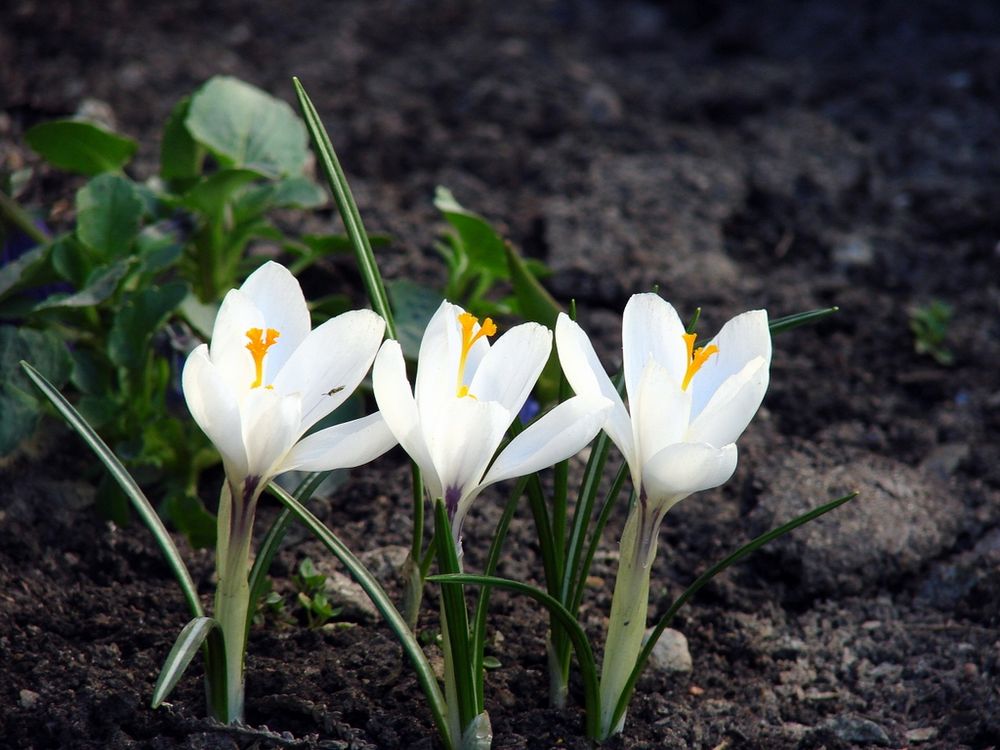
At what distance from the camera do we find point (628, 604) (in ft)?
4.41

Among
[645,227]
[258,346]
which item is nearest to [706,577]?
[258,346]

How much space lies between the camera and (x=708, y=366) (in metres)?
1.34

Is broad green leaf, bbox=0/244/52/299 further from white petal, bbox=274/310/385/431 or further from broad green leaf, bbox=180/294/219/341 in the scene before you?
white petal, bbox=274/310/385/431

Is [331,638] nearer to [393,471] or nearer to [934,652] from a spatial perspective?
[393,471]

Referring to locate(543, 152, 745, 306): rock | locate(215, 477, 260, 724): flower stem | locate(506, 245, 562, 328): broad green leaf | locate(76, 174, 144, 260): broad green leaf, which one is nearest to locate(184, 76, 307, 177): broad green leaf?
locate(76, 174, 144, 260): broad green leaf

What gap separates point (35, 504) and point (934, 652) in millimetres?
1429

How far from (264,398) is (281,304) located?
7.4 inches

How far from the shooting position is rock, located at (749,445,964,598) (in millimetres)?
1919

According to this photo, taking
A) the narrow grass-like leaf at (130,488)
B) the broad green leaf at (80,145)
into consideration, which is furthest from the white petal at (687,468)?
the broad green leaf at (80,145)

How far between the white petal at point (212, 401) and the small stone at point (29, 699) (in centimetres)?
48

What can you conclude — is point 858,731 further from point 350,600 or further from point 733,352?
point 350,600

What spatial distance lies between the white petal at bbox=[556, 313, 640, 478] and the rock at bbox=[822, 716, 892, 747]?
0.58 metres

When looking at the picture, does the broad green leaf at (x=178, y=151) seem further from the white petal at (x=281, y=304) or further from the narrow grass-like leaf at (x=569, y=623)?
the narrow grass-like leaf at (x=569, y=623)

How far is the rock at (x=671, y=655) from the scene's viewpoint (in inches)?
65.4
